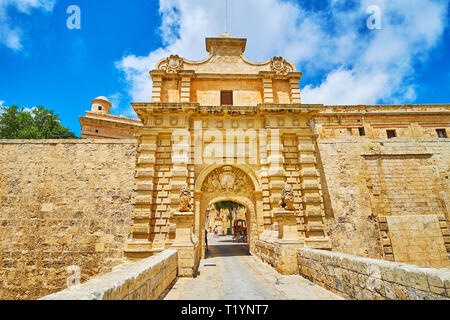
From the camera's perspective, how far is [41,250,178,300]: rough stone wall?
258 cm

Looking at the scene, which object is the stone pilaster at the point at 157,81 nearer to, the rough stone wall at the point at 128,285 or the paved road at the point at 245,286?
the paved road at the point at 245,286

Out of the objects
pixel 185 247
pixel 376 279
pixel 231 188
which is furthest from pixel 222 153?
pixel 376 279

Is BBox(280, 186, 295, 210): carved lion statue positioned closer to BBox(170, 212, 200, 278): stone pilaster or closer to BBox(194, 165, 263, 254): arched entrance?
BBox(194, 165, 263, 254): arched entrance

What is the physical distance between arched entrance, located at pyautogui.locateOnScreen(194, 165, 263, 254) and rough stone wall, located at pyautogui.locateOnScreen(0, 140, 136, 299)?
145 inches

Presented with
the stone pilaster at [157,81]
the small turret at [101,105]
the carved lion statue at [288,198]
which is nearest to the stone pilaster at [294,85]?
the carved lion statue at [288,198]

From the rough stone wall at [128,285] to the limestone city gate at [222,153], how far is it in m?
4.91

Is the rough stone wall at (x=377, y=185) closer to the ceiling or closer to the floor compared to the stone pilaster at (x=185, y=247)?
closer to the ceiling

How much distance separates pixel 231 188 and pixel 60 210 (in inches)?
328

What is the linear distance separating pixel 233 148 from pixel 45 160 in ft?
31.8

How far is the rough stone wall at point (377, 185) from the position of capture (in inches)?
465

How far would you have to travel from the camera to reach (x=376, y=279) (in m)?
3.93

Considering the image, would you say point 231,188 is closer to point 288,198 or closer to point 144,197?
point 288,198

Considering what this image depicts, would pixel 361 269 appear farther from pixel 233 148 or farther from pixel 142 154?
pixel 142 154
